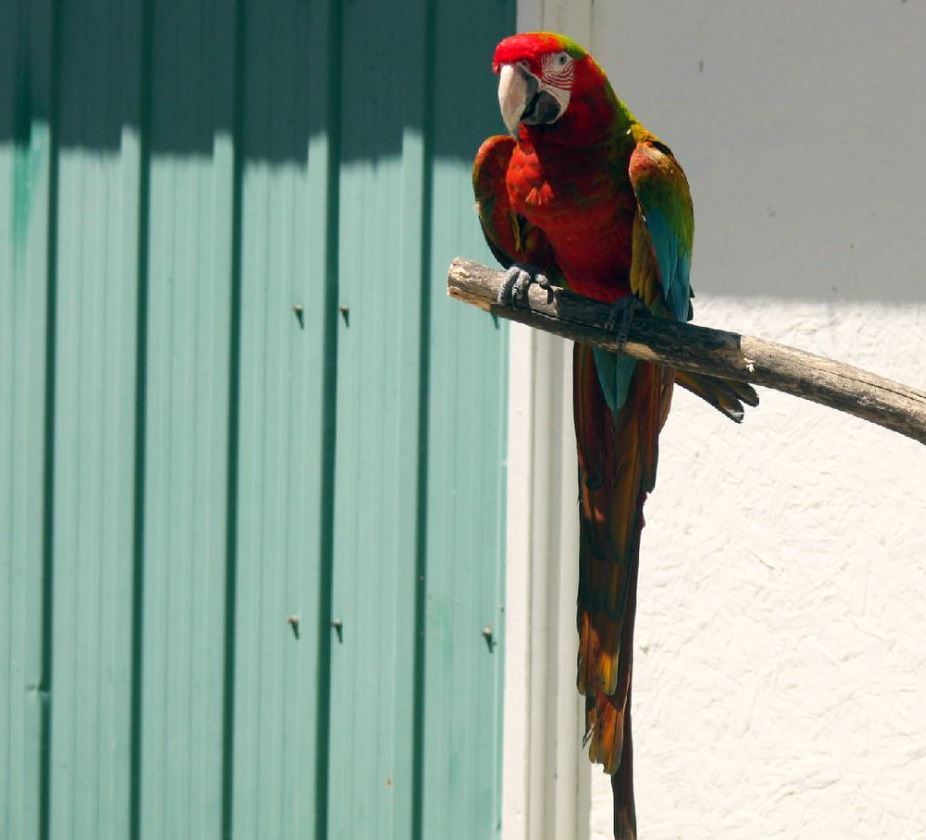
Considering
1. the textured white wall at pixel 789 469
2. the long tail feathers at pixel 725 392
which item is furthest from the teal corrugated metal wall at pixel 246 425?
the long tail feathers at pixel 725 392

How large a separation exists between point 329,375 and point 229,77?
2.43ft

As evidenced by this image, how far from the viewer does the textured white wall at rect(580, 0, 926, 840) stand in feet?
10.4

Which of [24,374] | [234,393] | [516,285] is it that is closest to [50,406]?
[24,374]

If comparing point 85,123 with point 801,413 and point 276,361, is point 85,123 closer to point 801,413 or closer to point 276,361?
point 276,361

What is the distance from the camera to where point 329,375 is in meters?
3.46

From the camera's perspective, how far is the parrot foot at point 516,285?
2.31m

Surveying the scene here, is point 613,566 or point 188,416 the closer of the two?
point 613,566

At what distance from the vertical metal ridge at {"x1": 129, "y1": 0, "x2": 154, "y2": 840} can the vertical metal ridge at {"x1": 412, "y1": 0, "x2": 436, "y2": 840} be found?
686 millimetres

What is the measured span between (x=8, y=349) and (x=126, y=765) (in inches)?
41.1

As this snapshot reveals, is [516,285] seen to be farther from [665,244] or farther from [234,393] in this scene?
[234,393]

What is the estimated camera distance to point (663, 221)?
7.62 ft

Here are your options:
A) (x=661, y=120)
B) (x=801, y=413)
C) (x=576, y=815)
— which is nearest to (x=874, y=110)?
(x=661, y=120)

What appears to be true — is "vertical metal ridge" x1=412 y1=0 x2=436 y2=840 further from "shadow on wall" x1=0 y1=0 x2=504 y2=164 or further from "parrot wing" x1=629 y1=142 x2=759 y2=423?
"parrot wing" x1=629 y1=142 x2=759 y2=423

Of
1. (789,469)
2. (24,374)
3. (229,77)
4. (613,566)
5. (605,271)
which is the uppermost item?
(229,77)
